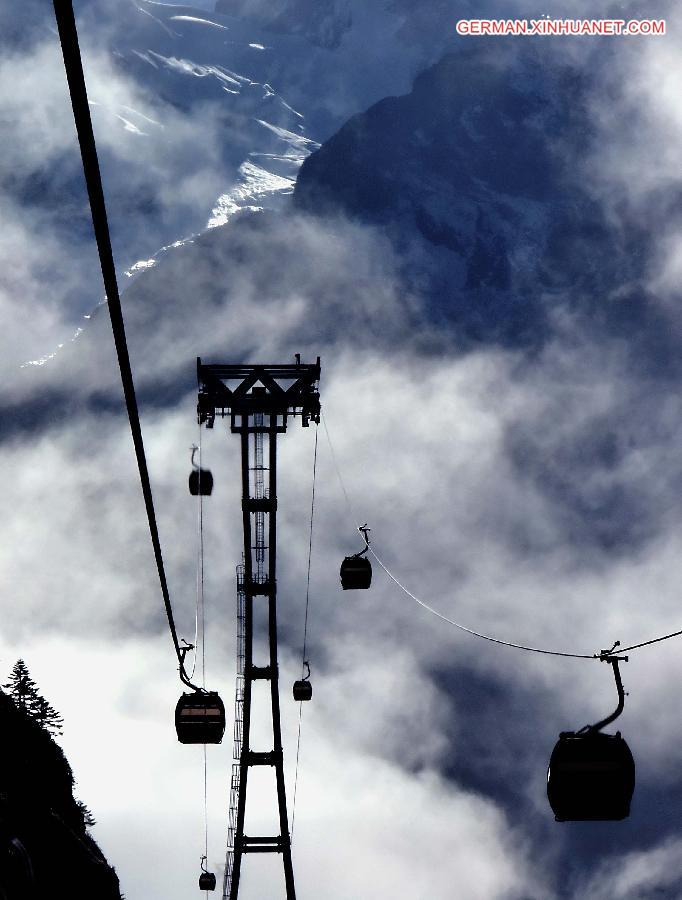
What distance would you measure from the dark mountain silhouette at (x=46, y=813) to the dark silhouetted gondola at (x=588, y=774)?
276 inches

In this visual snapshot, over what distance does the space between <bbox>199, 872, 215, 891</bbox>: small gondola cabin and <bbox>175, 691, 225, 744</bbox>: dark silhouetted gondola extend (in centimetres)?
Result: 1469

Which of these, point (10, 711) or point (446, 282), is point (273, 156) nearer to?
point (446, 282)

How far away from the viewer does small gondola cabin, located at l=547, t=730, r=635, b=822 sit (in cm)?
988

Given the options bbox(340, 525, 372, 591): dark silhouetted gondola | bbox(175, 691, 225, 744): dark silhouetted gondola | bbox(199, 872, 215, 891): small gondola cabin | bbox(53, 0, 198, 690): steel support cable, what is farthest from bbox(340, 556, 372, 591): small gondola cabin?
bbox(53, 0, 198, 690): steel support cable

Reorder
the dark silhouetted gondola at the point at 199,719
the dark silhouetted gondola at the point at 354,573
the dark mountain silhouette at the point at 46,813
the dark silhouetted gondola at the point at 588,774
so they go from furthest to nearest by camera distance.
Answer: the dark silhouetted gondola at the point at 354,573
the dark silhouetted gondola at the point at 199,719
the dark mountain silhouette at the point at 46,813
the dark silhouetted gondola at the point at 588,774

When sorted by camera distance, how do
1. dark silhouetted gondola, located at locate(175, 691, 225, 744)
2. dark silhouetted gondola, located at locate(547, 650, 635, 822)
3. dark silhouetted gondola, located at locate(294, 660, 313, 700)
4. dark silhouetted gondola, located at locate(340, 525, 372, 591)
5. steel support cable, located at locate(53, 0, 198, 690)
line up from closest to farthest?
steel support cable, located at locate(53, 0, 198, 690) → dark silhouetted gondola, located at locate(547, 650, 635, 822) → dark silhouetted gondola, located at locate(175, 691, 225, 744) → dark silhouetted gondola, located at locate(340, 525, 372, 591) → dark silhouetted gondola, located at locate(294, 660, 313, 700)

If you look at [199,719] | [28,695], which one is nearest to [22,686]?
[28,695]

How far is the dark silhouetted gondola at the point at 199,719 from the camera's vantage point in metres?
16.2

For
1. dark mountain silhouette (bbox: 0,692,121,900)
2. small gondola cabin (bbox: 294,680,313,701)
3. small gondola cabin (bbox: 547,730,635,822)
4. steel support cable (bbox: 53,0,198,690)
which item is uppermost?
small gondola cabin (bbox: 294,680,313,701)

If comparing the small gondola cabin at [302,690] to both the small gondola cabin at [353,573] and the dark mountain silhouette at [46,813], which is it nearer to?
the dark mountain silhouette at [46,813]

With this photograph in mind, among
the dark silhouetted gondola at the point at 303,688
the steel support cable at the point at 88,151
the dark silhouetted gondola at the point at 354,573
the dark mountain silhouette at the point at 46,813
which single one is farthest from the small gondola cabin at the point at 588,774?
the dark silhouetted gondola at the point at 303,688

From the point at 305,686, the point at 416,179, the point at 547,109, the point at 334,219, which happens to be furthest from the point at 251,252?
the point at 305,686

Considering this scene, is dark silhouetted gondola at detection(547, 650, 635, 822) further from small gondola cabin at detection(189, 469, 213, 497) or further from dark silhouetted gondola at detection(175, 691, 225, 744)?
small gondola cabin at detection(189, 469, 213, 497)

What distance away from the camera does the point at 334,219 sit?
166 metres
